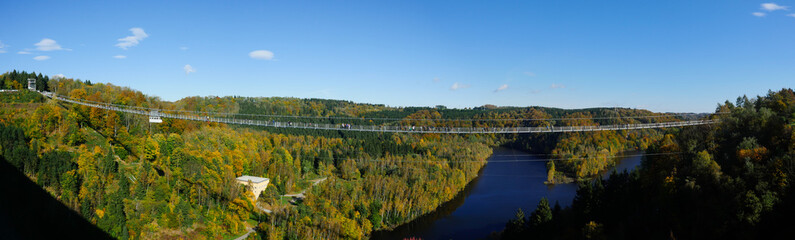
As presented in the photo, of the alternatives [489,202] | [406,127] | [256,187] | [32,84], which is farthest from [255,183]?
[32,84]

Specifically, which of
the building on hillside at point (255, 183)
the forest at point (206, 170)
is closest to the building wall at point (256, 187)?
the building on hillside at point (255, 183)

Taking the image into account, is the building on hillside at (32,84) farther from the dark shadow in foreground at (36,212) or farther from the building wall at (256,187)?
the building wall at (256,187)

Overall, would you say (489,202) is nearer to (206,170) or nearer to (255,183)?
(255,183)

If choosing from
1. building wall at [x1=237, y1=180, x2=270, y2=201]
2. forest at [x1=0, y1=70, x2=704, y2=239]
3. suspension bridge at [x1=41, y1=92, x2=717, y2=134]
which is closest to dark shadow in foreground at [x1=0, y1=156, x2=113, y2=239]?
forest at [x1=0, y1=70, x2=704, y2=239]

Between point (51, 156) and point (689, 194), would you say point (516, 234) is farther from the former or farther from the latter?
point (51, 156)

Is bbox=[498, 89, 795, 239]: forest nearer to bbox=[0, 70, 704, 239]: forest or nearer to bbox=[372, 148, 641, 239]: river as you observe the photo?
bbox=[372, 148, 641, 239]: river

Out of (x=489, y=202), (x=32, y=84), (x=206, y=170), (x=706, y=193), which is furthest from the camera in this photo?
(x=32, y=84)
